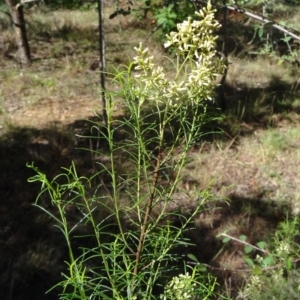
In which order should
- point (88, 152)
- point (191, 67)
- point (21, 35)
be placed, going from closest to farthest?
point (191, 67) → point (88, 152) → point (21, 35)

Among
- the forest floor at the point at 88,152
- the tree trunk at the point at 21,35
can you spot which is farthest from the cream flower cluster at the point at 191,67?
the tree trunk at the point at 21,35

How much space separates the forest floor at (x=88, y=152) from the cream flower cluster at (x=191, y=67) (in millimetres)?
1458

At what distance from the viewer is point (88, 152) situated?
454 centimetres

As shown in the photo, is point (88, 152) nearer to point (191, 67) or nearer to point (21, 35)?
point (21, 35)

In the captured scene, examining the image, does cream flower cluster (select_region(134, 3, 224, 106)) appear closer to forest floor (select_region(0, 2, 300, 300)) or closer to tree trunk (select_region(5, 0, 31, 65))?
forest floor (select_region(0, 2, 300, 300))

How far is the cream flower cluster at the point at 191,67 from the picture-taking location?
1026 millimetres

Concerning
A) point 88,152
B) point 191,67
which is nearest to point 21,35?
point 88,152

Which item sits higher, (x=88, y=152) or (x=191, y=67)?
(x=191, y=67)

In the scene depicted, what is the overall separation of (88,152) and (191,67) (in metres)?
3.56

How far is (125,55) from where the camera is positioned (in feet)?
22.5

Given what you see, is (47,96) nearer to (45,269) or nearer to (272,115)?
(272,115)

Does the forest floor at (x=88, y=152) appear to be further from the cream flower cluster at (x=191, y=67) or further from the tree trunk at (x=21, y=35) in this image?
the cream flower cluster at (x=191, y=67)

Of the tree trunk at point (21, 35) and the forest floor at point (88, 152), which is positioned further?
the tree trunk at point (21, 35)

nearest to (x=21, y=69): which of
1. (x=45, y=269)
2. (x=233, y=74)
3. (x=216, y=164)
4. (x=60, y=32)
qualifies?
(x=60, y=32)
